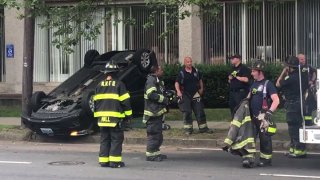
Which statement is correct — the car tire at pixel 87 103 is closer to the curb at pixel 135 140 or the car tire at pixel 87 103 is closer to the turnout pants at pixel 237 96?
the curb at pixel 135 140

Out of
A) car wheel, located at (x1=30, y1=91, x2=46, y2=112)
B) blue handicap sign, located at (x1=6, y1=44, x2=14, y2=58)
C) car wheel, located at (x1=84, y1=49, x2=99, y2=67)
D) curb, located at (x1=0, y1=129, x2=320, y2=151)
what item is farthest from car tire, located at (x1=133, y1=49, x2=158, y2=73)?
blue handicap sign, located at (x1=6, y1=44, x2=14, y2=58)

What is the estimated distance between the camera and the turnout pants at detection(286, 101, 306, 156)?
10.4m

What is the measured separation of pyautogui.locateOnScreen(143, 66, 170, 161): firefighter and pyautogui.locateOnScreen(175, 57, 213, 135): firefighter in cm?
241

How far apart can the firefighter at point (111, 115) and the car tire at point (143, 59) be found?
475 centimetres

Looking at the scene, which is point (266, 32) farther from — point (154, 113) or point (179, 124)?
point (154, 113)

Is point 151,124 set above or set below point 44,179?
above

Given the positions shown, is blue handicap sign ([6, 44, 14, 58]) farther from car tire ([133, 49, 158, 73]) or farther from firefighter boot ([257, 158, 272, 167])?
firefighter boot ([257, 158, 272, 167])

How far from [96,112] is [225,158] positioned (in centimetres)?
268

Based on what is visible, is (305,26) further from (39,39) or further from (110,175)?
(110,175)

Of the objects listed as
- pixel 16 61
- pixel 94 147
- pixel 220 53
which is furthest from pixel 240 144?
pixel 16 61

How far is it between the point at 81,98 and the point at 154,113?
3.41 m

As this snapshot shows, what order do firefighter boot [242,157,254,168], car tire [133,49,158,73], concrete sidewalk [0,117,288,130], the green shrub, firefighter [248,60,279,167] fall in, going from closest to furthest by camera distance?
firefighter boot [242,157,254,168]
firefighter [248,60,279,167]
concrete sidewalk [0,117,288,130]
car tire [133,49,158,73]
the green shrub

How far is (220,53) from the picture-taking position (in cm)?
1977

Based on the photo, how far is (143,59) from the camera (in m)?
14.8
